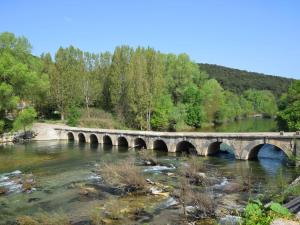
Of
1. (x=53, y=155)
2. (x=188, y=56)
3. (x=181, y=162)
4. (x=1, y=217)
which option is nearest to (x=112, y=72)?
(x=188, y=56)

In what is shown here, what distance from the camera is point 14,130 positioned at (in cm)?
5356

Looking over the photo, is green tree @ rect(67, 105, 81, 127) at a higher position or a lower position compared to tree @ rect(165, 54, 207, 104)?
lower

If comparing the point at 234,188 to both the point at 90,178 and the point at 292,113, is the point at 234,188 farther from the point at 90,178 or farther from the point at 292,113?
the point at 292,113

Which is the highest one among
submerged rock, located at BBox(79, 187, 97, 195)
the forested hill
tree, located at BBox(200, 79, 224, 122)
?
the forested hill

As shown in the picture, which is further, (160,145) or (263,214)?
(160,145)

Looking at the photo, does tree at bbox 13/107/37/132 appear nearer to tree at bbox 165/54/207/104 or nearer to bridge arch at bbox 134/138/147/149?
bridge arch at bbox 134/138/147/149

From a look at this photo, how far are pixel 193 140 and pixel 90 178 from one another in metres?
14.9

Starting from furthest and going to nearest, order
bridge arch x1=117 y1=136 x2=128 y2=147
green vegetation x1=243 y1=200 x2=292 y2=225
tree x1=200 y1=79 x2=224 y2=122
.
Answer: tree x1=200 y1=79 x2=224 y2=122
bridge arch x1=117 y1=136 x2=128 y2=147
green vegetation x1=243 y1=200 x2=292 y2=225

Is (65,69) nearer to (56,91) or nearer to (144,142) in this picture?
(56,91)

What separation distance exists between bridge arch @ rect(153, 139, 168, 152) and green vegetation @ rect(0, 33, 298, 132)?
14106mm

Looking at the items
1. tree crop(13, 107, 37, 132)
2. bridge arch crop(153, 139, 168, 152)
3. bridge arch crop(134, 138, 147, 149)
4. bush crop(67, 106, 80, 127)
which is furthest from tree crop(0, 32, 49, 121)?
bridge arch crop(153, 139, 168, 152)

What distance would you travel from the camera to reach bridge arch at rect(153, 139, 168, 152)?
4641 cm

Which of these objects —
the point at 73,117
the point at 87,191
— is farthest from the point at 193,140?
the point at 73,117

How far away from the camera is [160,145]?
156 ft
